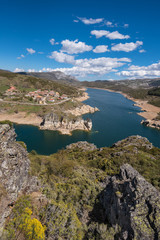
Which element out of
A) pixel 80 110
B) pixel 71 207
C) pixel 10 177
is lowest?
pixel 80 110

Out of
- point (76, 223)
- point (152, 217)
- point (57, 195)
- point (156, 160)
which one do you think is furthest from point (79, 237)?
point (156, 160)

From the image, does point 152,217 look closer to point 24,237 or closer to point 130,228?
point 130,228

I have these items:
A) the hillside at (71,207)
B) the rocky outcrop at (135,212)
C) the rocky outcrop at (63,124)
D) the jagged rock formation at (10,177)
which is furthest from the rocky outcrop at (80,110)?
the rocky outcrop at (135,212)

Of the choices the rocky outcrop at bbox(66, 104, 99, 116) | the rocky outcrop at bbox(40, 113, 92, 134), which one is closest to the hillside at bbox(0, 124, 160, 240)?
the rocky outcrop at bbox(40, 113, 92, 134)

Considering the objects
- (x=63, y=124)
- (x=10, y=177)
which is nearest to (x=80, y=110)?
(x=63, y=124)

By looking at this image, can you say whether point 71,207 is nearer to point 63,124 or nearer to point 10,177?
point 10,177

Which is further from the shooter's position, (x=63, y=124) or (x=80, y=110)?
(x=80, y=110)

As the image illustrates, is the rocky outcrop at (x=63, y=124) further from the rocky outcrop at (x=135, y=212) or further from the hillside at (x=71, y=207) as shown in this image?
the rocky outcrop at (x=135, y=212)
